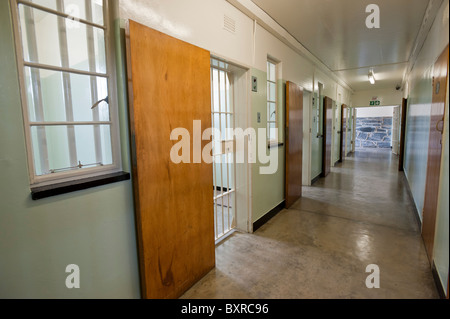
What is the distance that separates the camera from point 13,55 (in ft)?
3.80

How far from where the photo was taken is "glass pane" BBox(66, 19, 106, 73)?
→ 1.48 m

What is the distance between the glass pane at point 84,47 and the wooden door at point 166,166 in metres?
0.24

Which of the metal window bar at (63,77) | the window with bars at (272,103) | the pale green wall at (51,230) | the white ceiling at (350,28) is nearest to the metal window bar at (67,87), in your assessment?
the metal window bar at (63,77)

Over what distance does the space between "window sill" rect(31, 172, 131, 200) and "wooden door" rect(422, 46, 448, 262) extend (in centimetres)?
Result: 270

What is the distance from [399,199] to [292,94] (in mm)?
2811

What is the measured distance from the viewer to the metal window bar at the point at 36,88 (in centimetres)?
131

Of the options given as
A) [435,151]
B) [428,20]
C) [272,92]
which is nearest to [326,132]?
[272,92]

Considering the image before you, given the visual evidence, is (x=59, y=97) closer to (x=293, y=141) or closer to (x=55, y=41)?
(x=55, y=41)

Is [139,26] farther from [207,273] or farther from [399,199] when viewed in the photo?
[399,199]

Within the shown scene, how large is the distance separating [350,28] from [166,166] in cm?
364

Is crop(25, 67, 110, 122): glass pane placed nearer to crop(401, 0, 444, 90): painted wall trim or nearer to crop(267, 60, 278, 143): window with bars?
crop(267, 60, 278, 143): window with bars

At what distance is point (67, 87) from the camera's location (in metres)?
1.49

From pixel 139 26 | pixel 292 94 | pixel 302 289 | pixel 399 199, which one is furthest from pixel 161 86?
pixel 399 199

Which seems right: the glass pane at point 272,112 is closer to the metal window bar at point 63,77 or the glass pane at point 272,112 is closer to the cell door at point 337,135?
the metal window bar at point 63,77
